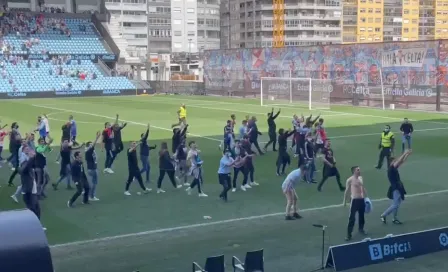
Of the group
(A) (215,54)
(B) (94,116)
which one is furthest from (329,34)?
(B) (94,116)

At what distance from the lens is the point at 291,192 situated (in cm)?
1620

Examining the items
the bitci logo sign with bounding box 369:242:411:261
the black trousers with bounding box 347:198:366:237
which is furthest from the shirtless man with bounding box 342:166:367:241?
the bitci logo sign with bounding box 369:242:411:261

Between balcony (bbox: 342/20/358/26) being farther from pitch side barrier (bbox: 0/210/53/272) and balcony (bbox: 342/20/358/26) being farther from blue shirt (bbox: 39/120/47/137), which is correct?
pitch side barrier (bbox: 0/210/53/272)

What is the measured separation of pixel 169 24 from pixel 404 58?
3597 inches

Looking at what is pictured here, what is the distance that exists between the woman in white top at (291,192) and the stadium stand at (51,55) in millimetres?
57066

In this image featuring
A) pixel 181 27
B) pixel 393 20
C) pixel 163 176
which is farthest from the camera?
pixel 393 20

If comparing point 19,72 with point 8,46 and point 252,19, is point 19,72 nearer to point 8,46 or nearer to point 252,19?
point 8,46

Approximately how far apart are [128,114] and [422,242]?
36.7m

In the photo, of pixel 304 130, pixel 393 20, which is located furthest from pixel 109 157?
pixel 393 20

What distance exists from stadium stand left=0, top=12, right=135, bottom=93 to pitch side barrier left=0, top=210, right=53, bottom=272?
65.7 meters

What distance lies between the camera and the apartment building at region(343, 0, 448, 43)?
13800 centimetres

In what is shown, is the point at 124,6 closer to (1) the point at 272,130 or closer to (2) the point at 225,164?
(1) the point at 272,130

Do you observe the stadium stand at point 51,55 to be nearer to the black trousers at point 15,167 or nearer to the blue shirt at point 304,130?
the black trousers at point 15,167

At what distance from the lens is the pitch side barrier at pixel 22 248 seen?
17.3ft
